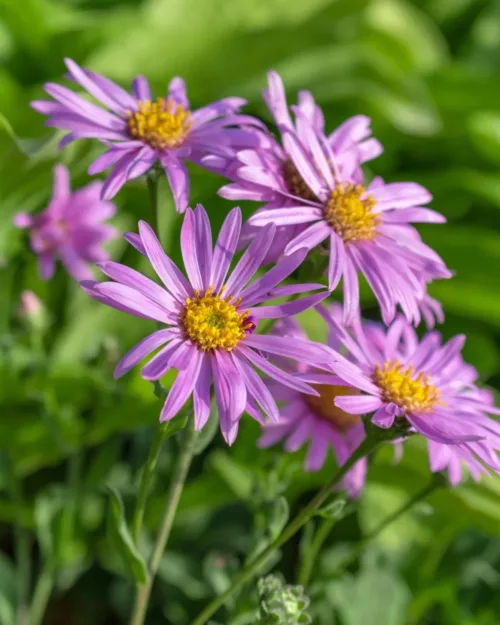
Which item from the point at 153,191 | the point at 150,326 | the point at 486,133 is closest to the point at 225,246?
the point at 153,191

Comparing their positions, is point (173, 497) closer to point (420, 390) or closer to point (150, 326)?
point (420, 390)

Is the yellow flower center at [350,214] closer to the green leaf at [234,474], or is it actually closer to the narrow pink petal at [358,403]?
the narrow pink petal at [358,403]

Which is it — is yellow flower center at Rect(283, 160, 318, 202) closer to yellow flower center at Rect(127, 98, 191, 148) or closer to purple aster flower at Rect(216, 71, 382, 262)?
purple aster flower at Rect(216, 71, 382, 262)

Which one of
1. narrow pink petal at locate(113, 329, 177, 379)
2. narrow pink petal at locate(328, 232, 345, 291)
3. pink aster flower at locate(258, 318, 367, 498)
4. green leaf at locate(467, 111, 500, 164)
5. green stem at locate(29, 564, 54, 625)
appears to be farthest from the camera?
green leaf at locate(467, 111, 500, 164)

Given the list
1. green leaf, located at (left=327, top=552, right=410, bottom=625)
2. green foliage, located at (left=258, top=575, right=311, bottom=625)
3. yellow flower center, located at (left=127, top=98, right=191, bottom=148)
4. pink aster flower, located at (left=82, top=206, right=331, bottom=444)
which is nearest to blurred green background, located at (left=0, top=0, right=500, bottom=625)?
green leaf, located at (left=327, top=552, right=410, bottom=625)

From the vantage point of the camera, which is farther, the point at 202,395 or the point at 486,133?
the point at 486,133

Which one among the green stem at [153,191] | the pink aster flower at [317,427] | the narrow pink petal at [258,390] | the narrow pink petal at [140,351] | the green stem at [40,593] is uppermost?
the green stem at [153,191]

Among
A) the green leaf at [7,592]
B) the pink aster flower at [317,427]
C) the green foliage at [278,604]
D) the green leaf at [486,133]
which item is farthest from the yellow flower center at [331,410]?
the green leaf at [486,133]
